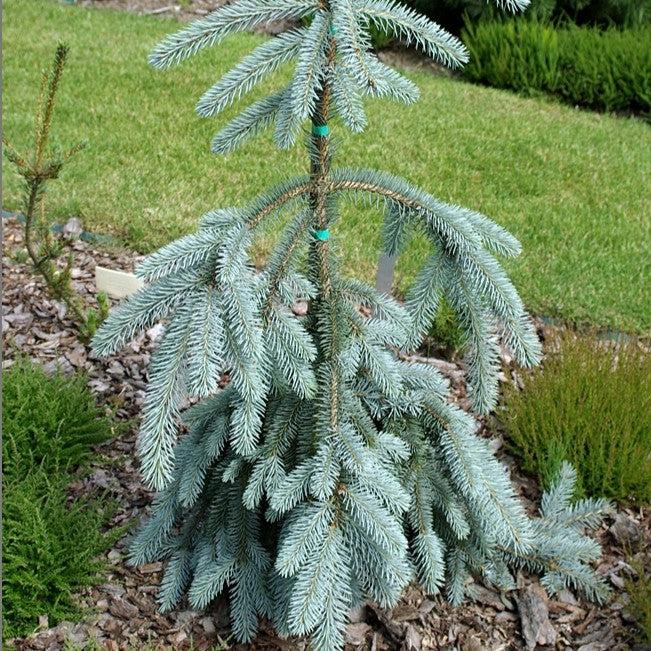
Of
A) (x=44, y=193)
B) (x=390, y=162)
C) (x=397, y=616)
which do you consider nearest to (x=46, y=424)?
(x=44, y=193)

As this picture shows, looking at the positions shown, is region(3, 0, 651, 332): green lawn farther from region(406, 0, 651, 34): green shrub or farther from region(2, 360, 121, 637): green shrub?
region(2, 360, 121, 637): green shrub

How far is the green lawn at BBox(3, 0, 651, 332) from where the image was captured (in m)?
4.60

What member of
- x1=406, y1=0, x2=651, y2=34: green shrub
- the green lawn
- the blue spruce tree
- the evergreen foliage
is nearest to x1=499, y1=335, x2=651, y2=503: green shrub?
the blue spruce tree

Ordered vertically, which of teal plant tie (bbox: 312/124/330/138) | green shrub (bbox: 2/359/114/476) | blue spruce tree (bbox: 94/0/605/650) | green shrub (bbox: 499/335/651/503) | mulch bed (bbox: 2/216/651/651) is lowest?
mulch bed (bbox: 2/216/651/651)

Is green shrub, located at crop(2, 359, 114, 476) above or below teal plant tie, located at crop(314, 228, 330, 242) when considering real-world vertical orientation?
below

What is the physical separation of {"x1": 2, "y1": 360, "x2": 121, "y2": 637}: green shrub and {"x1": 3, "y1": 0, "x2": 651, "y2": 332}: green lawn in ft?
4.76

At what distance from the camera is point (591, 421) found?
313 cm

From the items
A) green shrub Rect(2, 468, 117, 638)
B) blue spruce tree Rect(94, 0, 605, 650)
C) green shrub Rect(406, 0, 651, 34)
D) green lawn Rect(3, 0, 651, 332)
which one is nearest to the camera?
blue spruce tree Rect(94, 0, 605, 650)

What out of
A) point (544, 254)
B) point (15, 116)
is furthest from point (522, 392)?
point (15, 116)

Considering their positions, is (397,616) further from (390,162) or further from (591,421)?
(390,162)

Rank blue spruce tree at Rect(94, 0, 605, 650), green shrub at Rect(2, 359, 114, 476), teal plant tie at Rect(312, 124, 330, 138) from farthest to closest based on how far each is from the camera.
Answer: green shrub at Rect(2, 359, 114, 476)
teal plant tie at Rect(312, 124, 330, 138)
blue spruce tree at Rect(94, 0, 605, 650)

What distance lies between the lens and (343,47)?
180 cm

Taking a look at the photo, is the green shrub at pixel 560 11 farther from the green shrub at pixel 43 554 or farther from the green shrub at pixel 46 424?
the green shrub at pixel 43 554

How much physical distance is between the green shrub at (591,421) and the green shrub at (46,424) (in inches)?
60.1
